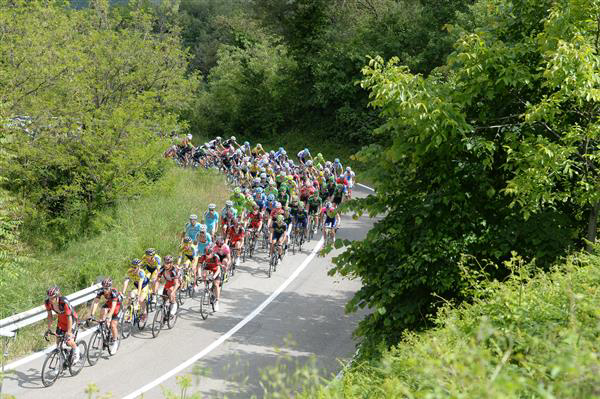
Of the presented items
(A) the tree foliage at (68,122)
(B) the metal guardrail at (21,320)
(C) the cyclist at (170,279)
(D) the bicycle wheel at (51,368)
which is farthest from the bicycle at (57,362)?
(A) the tree foliage at (68,122)

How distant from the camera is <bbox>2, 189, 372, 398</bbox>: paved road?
1151 centimetres

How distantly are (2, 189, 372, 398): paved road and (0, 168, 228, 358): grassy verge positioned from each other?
6.05 feet

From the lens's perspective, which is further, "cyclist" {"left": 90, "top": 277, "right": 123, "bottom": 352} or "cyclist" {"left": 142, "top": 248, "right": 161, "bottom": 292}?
"cyclist" {"left": 142, "top": 248, "right": 161, "bottom": 292}

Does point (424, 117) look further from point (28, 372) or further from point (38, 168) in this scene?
point (38, 168)

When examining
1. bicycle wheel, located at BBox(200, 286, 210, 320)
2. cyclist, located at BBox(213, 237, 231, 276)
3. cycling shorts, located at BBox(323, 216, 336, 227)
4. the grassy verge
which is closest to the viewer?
the grassy verge

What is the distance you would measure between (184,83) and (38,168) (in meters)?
11.1

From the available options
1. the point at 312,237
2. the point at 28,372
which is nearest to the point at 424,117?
the point at 28,372

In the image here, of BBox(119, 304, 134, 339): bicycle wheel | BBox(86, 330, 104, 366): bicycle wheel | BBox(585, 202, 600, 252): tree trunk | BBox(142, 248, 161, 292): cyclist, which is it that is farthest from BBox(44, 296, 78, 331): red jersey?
BBox(585, 202, 600, 252): tree trunk

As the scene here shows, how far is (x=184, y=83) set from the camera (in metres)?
31.4

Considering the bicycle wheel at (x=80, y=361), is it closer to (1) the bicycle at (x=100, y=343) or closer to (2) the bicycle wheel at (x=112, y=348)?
(1) the bicycle at (x=100, y=343)

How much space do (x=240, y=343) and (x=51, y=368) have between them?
4041 millimetres

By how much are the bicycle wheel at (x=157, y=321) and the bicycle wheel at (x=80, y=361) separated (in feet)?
6.30

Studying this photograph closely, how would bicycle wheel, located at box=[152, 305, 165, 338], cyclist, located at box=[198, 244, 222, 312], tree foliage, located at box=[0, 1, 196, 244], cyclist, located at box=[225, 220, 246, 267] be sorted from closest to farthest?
bicycle wheel, located at box=[152, 305, 165, 338]
cyclist, located at box=[198, 244, 222, 312]
cyclist, located at box=[225, 220, 246, 267]
tree foliage, located at box=[0, 1, 196, 244]

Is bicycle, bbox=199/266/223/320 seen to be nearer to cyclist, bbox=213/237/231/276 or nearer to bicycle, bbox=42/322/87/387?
cyclist, bbox=213/237/231/276
